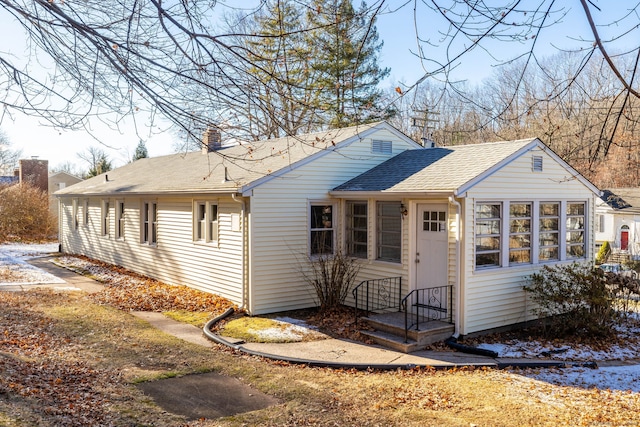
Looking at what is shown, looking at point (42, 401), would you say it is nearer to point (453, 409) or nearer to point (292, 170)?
point (453, 409)

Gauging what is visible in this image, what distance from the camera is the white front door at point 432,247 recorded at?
1127 cm

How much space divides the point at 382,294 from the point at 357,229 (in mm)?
1894

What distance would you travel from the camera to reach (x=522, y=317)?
469 inches

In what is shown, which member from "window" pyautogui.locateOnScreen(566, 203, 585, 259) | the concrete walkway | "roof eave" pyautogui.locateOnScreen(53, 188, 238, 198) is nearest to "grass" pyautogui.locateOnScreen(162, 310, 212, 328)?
the concrete walkway

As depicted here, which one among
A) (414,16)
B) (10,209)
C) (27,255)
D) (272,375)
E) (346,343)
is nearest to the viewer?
(414,16)

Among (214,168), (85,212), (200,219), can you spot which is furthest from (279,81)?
(85,212)

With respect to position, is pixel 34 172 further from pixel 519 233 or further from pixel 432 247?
pixel 519 233

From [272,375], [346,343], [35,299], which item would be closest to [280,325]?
[346,343]

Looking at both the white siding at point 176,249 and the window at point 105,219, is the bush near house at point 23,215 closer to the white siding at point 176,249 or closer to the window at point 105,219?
the white siding at point 176,249

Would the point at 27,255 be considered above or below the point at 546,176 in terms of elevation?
below

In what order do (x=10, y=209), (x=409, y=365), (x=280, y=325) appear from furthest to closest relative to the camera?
(x=10, y=209), (x=280, y=325), (x=409, y=365)

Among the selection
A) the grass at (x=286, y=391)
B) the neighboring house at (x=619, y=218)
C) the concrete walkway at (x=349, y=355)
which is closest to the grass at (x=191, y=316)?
the concrete walkway at (x=349, y=355)

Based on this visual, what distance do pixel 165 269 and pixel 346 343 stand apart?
8047mm

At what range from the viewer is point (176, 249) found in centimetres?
1584
